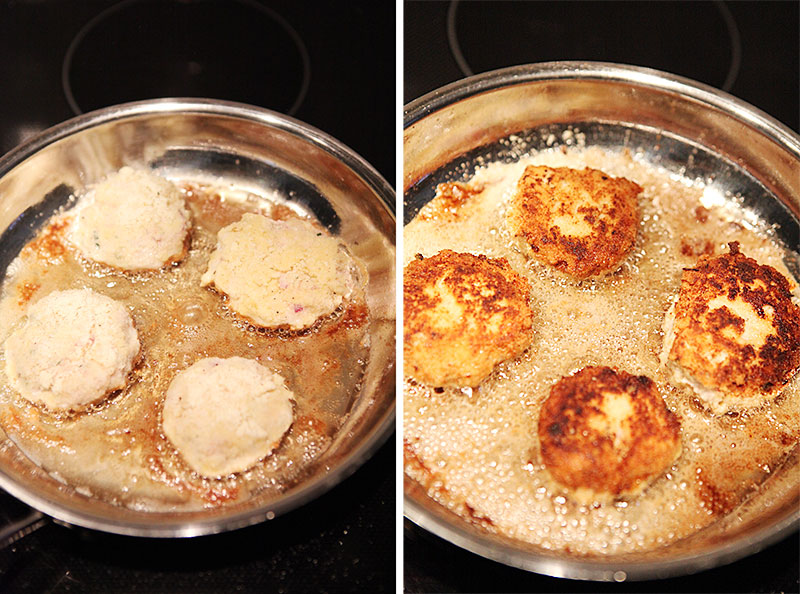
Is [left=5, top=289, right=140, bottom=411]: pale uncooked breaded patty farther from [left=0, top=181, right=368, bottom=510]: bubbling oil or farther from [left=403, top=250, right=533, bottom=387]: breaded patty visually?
[left=403, top=250, right=533, bottom=387]: breaded patty

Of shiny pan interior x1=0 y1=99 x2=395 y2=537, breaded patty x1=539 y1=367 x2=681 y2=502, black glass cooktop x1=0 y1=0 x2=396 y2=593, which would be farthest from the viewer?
black glass cooktop x1=0 y1=0 x2=396 y2=593

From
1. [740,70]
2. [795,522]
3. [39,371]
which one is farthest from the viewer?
[740,70]

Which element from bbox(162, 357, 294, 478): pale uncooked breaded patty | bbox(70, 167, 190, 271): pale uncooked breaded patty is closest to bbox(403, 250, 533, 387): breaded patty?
bbox(162, 357, 294, 478): pale uncooked breaded patty

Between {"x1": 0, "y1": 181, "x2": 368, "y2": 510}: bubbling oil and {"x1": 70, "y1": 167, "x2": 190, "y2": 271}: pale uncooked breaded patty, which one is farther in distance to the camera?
{"x1": 70, "y1": 167, "x2": 190, "y2": 271}: pale uncooked breaded patty

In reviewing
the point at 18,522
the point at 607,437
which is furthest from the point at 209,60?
the point at 607,437

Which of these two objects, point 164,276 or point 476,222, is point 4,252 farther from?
point 476,222

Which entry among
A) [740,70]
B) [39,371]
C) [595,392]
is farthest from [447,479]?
[740,70]
